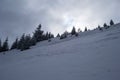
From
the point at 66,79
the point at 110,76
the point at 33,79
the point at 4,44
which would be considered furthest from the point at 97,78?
the point at 4,44

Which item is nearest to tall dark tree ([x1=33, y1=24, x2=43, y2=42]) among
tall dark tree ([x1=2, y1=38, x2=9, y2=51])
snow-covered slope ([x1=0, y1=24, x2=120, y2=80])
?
tall dark tree ([x1=2, y1=38, x2=9, y2=51])

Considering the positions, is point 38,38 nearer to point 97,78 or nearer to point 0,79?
point 0,79

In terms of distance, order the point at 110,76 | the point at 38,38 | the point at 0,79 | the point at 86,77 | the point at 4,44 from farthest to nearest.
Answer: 1. the point at 4,44
2. the point at 38,38
3. the point at 0,79
4. the point at 86,77
5. the point at 110,76

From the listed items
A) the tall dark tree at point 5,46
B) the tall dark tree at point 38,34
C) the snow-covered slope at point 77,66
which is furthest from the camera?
the tall dark tree at point 5,46

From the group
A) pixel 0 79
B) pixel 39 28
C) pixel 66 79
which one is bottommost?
pixel 0 79

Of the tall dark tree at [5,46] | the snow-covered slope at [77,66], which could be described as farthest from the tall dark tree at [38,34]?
the snow-covered slope at [77,66]

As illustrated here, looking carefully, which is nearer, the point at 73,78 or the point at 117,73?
the point at 117,73

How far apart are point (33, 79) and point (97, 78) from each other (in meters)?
3.52

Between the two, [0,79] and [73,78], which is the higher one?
[73,78]

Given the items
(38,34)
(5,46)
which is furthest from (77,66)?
(5,46)

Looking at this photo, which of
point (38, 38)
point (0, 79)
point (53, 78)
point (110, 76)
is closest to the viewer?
point (110, 76)

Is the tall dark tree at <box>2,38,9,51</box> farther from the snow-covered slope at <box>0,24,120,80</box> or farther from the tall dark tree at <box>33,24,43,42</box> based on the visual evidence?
the snow-covered slope at <box>0,24,120,80</box>

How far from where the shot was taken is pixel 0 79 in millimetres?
8430

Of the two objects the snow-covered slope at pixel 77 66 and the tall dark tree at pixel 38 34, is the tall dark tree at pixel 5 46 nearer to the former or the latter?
the tall dark tree at pixel 38 34
